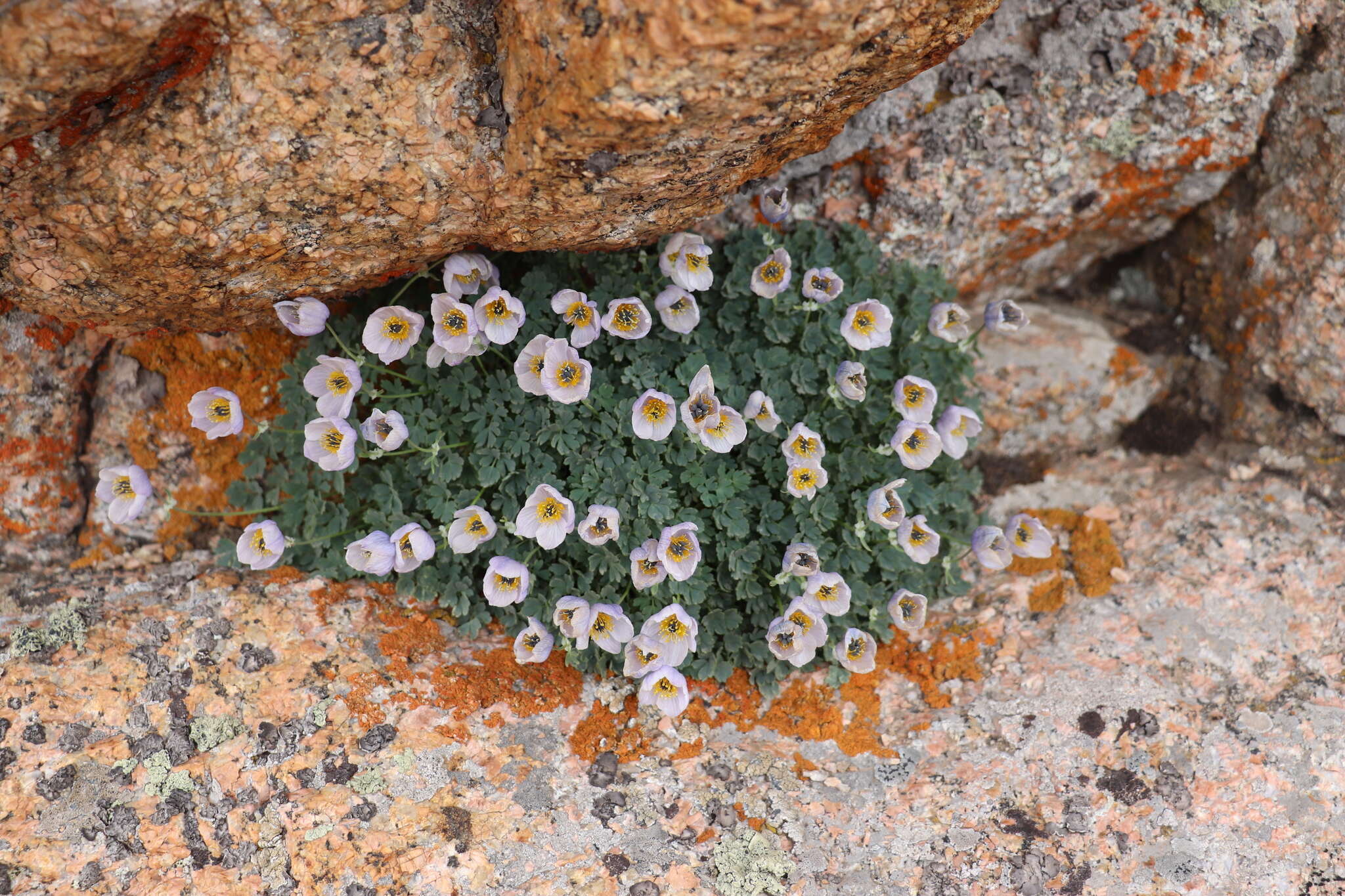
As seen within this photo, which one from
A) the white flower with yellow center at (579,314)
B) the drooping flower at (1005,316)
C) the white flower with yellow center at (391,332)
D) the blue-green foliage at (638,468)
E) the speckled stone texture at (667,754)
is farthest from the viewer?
the drooping flower at (1005,316)

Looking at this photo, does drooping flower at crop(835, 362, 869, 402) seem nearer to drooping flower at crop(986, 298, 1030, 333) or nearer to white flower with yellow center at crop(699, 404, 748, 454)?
white flower with yellow center at crop(699, 404, 748, 454)

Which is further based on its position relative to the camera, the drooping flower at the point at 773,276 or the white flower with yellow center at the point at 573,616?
the drooping flower at the point at 773,276

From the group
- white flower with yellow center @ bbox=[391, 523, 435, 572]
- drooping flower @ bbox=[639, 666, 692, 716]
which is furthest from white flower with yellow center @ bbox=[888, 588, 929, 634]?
white flower with yellow center @ bbox=[391, 523, 435, 572]

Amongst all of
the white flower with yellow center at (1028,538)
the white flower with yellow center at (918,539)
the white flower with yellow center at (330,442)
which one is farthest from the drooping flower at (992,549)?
the white flower with yellow center at (330,442)

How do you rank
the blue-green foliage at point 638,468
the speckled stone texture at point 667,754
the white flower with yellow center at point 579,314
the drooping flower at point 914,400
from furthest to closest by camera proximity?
A: the drooping flower at point 914,400 < the blue-green foliage at point 638,468 < the white flower with yellow center at point 579,314 < the speckled stone texture at point 667,754

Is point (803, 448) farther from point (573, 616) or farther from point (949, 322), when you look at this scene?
point (573, 616)

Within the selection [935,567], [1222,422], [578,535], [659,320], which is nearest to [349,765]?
[578,535]

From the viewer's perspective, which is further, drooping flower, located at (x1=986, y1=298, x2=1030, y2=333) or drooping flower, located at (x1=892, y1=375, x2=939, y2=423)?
drooping flower, located at (x1=986, y1=298, x2=1030, y2=333)

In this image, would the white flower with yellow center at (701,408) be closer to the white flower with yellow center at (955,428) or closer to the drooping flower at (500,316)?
the drooping flower at (500,316)
